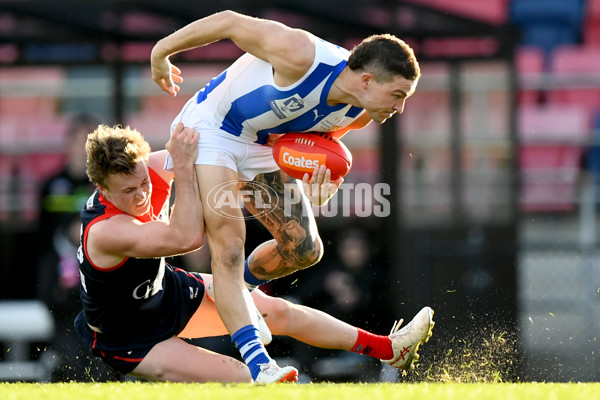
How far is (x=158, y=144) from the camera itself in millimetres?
6547

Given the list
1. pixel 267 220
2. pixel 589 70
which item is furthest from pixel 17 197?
pixel 589 70

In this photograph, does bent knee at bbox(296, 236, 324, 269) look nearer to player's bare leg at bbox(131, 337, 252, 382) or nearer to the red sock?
the red sock

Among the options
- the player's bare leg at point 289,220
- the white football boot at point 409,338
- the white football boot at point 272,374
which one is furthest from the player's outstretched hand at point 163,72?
the white football boot at point 409,338

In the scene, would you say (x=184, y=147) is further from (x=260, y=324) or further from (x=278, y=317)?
(x=278, y=317)

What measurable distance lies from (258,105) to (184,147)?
1.23 ft

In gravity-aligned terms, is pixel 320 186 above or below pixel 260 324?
above

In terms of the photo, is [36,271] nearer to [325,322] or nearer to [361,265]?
[361,265]

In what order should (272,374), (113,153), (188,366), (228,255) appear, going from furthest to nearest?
1. (188,366)
2. (228,255)
3. (113,153)
4. (272,374)

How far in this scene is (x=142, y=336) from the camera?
4.37 m

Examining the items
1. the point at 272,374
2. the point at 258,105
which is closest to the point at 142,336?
the point at 272,374

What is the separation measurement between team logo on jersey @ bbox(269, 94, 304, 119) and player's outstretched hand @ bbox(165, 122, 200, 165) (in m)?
0.37

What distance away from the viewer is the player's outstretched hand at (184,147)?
411 cm

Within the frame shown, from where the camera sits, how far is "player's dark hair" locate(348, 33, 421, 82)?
13.0 feet

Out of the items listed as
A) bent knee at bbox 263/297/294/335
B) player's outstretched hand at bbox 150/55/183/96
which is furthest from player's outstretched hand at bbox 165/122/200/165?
bent knee at bbox 263/297/294/335
